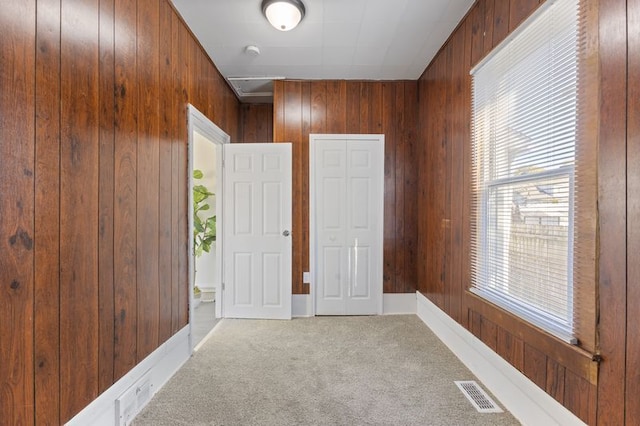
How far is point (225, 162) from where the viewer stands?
134 inches

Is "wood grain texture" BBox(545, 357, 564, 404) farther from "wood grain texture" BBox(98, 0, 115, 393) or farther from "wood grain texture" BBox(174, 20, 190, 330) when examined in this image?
"wood grain texture" BBox(174, 20, 190, 330)

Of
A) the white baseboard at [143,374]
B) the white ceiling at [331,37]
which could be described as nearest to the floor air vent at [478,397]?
the white baseboard at [143,374]

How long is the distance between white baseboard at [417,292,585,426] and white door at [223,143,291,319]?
1668 millimetres

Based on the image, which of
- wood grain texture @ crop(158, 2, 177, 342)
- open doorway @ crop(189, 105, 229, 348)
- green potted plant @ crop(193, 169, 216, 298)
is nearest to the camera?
wood grain texture @ crop(158, 2, 177, 342)

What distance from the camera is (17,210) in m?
1.12

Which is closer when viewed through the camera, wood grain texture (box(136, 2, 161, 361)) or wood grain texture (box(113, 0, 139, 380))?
wood grain texture (box(113, 0, 139, 380))

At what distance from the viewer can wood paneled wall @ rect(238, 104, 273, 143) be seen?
166 inches

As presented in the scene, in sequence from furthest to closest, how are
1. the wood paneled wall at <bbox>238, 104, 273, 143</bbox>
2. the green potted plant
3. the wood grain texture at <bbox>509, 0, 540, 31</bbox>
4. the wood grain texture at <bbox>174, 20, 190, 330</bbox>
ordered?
the wood paneled wall at <bbox>238, 104, 273, 143</bbox> < the green potted plant < the wood grain texture at <bbox>174, 20, 190, 330</bbox> < the wood grain texture at <bbox>509, 0, 540, 31</bbox>

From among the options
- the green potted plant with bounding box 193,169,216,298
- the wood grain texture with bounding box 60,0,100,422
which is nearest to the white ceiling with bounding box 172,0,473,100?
the wood grain texture with bounding box 60,0,100,422

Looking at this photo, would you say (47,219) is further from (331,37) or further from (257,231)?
(331,37)

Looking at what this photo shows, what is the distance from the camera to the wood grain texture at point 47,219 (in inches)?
47.3

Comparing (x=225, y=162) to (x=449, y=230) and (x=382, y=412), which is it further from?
(x=382, y=412)

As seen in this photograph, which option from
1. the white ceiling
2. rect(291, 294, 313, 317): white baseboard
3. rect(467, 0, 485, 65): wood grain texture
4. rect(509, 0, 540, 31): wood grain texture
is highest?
the white ceiling

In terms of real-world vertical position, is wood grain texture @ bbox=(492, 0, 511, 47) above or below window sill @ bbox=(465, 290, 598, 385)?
above
